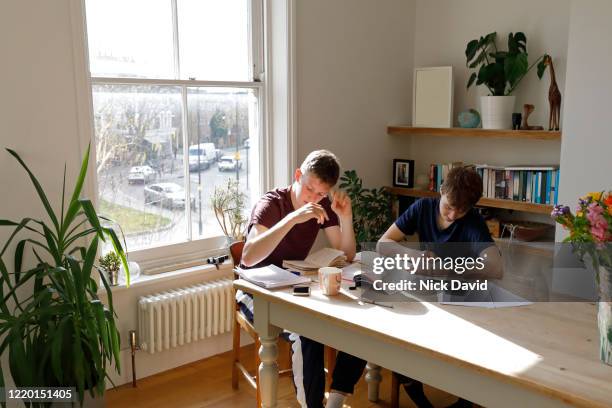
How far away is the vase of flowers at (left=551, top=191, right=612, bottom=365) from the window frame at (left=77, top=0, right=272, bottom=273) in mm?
2229

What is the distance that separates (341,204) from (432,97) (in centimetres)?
179

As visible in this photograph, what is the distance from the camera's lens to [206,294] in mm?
3482

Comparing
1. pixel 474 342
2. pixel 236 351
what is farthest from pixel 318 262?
pixel 474 342

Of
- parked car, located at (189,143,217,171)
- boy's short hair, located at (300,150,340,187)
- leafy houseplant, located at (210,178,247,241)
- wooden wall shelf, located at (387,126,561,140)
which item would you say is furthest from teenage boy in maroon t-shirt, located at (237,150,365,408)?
wooden wall shelf, located at (387,126,561,140)

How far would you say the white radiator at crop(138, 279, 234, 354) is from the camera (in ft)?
10.8

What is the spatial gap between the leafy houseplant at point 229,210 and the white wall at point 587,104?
1838mm

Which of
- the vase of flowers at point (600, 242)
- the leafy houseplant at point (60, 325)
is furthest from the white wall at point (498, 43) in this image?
the leafy houseplant at point (60, 325)

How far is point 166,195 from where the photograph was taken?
3504 millimetres

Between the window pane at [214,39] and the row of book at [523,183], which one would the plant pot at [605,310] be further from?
the window pane at [214,39]

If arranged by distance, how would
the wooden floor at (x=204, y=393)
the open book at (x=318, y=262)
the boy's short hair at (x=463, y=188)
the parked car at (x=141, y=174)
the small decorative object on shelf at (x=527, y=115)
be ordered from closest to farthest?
the boy's short hair at (x=463, y=188), the open book at (x=318, y=262), the wooden floor at (x=204, y=393), the parked car at (x=141, y=174), the small decorative object on shelf at (x=527, y=115)

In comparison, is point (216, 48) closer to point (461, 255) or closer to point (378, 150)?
point (378, 150)

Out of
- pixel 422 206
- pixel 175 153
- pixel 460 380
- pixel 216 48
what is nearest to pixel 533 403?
pixel 460 380

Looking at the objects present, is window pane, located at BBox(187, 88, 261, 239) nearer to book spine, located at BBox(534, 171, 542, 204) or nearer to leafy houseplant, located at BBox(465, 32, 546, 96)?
leafy houseplant, located at BBox(465, 32, 546, 96)

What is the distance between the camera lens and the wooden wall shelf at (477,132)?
12.0 ft
